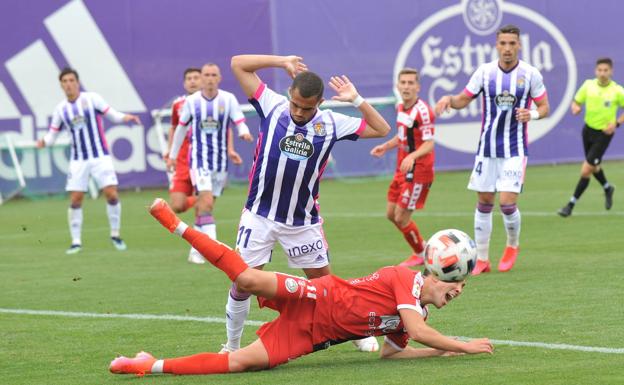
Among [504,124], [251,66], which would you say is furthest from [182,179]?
[251,66]

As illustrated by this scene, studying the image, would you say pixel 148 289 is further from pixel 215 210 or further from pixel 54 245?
pixel 215 210

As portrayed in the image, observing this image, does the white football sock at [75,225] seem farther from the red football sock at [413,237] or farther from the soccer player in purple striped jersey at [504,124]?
the soccer player in purple striped jersey at [504,124]

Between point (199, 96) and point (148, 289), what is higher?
point (199, 96)

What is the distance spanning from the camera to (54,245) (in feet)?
56.3

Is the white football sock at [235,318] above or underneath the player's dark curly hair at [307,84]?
underneath

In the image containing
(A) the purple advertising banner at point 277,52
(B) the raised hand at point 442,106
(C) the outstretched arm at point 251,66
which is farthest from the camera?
(A) the purple advertising banner at point 277,52

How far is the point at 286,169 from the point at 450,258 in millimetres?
1360

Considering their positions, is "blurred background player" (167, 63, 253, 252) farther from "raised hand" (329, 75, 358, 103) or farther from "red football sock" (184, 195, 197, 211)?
"raised hand" (329, 75, 358, 103)

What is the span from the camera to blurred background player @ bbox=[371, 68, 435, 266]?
1361 cm

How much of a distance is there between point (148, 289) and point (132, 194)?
A: 13247 millimetres

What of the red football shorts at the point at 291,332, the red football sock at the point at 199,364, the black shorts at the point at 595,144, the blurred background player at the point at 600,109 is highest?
the red football shorts at the point at 291,332

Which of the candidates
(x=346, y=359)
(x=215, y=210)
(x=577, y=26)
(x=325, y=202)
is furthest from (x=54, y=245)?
(x=577, y=26)

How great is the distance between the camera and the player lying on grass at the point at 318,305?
7.72 m

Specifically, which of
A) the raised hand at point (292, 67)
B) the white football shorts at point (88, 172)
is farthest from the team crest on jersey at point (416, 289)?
the white football shorts at point (88, 172)
